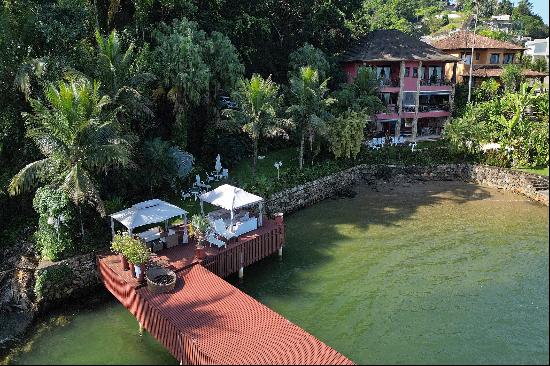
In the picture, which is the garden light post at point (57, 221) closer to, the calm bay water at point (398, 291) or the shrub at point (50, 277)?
the shrub at point (50, 277)

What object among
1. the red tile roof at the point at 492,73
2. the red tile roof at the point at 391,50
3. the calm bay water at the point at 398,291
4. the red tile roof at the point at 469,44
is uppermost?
the red tile roof at the point at 469,44

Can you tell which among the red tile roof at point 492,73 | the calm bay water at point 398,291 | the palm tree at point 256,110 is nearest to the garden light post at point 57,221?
the calm bay water at point 398,291

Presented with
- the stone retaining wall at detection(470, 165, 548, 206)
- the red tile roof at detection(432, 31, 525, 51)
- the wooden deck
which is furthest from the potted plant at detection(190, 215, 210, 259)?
the red tile roof at detection(432, 31, 525, 51)

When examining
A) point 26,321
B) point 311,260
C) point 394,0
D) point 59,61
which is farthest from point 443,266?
point 394,0

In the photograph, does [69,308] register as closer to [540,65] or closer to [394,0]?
[540,65]

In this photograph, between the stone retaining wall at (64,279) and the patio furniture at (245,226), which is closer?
the stone retaining wall at (64,279)

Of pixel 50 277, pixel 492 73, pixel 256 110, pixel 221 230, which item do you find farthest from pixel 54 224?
pixel 492 73
